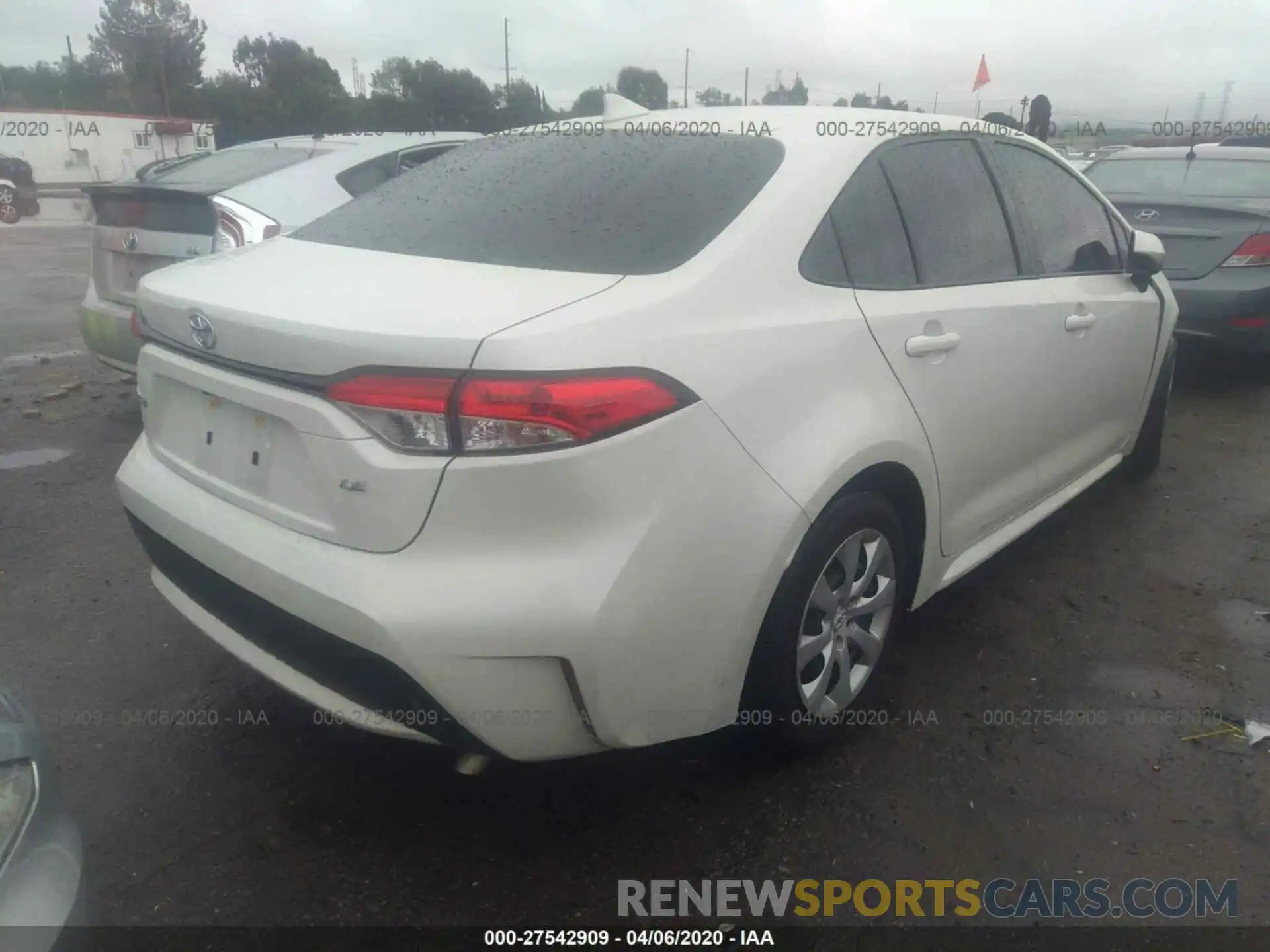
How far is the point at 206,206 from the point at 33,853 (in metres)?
3.51

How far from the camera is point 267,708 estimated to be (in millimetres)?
2758

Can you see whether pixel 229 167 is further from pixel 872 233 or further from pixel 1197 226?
pixel 1197 226

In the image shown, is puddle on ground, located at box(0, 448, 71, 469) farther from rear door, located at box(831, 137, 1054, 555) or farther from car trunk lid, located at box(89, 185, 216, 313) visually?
rear door, located at box(831, 137, 1054, 555)

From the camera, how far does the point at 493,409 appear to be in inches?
68.9

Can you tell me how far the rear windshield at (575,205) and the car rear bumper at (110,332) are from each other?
2.30m

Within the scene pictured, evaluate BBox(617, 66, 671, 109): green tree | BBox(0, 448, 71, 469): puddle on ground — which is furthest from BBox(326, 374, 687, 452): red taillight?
BBox(617, 66, 671, 109): green tree

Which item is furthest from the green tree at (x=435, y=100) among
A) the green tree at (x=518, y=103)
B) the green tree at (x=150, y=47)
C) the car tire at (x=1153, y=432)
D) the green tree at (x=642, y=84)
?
the car tire at (x=1153, y=432)

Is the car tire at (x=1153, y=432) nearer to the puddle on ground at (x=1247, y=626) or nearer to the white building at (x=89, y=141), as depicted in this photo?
the puddle on ground at (x=1247, y=626)

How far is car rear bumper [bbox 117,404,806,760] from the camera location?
1.79 metres

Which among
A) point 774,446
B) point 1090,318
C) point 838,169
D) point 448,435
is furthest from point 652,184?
point 1090,318

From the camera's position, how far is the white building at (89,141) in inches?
1328

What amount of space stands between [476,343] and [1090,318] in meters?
2.42

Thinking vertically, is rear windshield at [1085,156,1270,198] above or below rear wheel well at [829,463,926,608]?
above

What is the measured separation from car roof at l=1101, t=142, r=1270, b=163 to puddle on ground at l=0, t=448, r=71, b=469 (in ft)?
23.8
